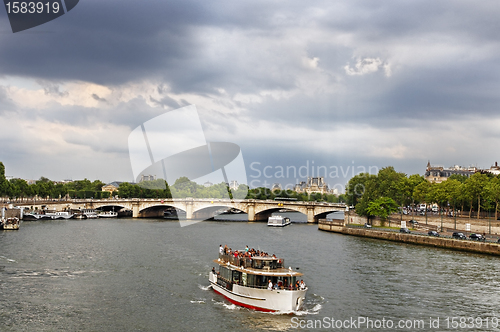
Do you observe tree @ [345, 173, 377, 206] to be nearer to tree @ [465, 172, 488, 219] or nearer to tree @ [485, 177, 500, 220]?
tree @ [465, 172, 488, 219]

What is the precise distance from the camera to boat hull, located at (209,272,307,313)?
30922 mm

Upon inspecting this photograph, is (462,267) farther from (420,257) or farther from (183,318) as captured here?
(183,318)

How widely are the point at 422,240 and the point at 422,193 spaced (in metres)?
36.6

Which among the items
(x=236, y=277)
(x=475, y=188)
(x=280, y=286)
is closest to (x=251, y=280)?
(x=236, y=277)

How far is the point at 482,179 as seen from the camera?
85.5m

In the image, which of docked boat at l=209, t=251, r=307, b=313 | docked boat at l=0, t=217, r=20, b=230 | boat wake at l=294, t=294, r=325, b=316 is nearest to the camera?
docked boat at l=209, t=251, r=307, b=313

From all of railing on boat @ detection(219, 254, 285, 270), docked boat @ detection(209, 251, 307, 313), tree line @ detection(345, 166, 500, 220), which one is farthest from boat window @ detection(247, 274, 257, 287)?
tree line @ detection(345, 166, 500, 220)

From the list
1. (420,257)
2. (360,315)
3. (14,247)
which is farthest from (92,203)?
(360,315)

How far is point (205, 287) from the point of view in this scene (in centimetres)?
3872

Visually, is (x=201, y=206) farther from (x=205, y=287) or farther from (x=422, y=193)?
(x=205, y=287)

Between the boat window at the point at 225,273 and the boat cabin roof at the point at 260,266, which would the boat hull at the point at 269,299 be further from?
the boat window at the point at 225,273

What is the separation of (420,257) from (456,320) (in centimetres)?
2384

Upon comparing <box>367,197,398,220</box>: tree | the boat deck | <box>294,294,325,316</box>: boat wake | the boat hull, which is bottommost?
<box>294,294,325,316</box>: boat wake

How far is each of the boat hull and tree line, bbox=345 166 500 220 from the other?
5516 cm
